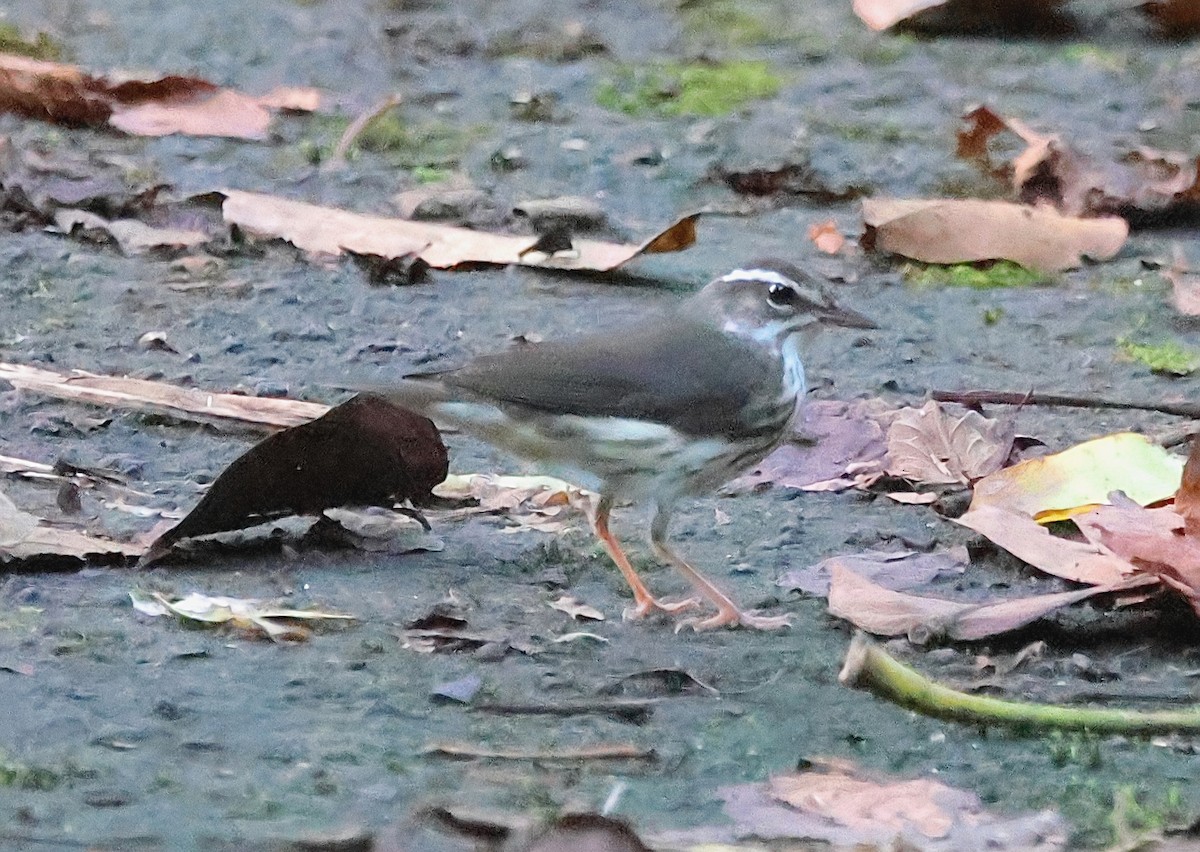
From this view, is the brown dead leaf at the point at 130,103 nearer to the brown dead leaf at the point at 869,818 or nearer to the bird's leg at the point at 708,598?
the bird's leg at the point at 708,598

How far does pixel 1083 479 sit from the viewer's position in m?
4.97

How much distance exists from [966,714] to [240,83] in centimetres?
616

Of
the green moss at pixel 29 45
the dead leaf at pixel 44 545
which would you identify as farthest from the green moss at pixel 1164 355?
the green moss at pixel 29 45

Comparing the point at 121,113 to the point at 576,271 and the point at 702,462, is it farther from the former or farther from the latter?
the point at 702,462

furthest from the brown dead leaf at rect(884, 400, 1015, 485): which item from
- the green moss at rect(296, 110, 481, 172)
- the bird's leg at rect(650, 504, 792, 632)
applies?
the green moss at rect(296, 110, 481, 172)

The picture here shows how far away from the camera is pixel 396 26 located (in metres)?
9.86

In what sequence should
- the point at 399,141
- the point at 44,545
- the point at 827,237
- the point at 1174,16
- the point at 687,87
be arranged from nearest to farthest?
the point at 44,545, the point at 827,237, the point at 399,141, the point at 687,87, the point at 1174,16

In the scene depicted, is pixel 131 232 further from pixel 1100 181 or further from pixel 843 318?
pixel 1100 181

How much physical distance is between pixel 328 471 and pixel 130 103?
168 inches

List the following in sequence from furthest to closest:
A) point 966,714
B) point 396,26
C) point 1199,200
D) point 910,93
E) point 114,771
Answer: point 396,26
point 910,93
point 1199,200
point 966,714
point 114,771

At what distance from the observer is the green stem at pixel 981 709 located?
3586mm

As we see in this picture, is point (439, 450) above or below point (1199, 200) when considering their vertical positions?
above

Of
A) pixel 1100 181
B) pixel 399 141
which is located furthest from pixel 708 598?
pixel 399 141

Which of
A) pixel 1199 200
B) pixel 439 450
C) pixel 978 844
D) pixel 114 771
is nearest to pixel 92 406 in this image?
pixel 439 450
